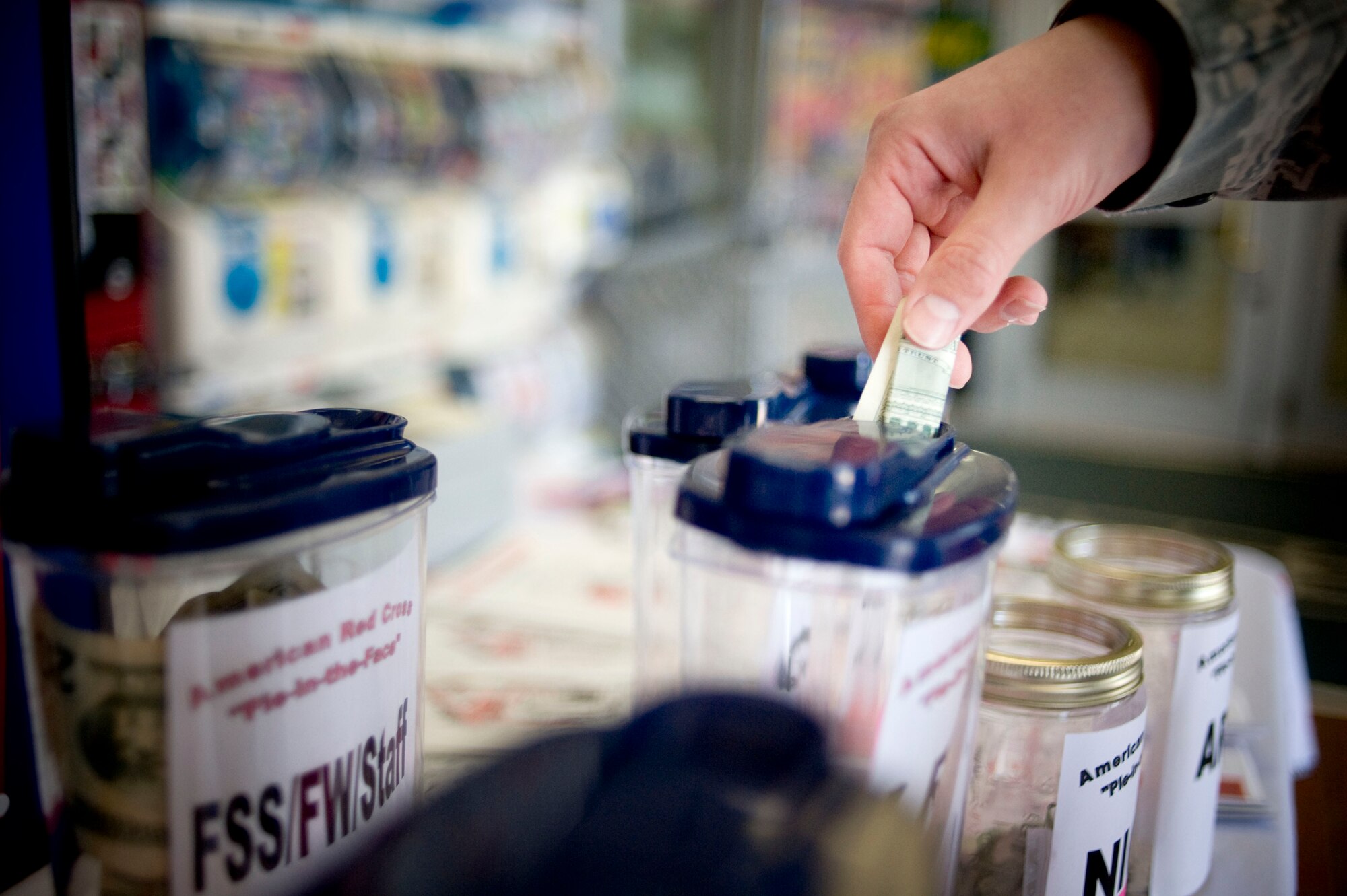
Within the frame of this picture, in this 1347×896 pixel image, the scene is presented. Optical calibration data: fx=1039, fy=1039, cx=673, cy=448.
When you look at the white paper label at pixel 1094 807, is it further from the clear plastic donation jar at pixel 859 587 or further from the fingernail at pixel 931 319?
the fingernail at pixel 931 319

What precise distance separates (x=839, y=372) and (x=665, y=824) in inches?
17.1

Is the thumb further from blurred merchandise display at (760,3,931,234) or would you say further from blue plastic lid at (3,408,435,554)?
blurred merchandise display at (760,3,931,234)

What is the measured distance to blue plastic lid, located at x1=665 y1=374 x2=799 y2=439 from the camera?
1.93 ft

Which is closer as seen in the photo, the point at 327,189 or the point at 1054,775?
the point at 1054,775

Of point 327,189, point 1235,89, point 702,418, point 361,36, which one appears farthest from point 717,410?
point 361,36

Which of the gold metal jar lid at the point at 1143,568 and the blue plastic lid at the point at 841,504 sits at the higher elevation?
the blue plastic lid at the point at 841,504

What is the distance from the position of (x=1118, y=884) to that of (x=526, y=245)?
7.73 ft

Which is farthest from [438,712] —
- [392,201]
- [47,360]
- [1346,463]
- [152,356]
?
[1346,463]

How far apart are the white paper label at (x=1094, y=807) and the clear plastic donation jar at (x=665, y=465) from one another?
Answer: 207 millimetres

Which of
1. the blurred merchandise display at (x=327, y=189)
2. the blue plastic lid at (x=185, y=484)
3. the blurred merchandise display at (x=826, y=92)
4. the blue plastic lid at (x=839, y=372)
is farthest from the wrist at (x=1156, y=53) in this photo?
the blurred merchandise display at (x=826, y=92)

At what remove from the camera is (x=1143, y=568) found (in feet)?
2.34

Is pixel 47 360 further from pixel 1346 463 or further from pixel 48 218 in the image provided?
pixel 1346 463

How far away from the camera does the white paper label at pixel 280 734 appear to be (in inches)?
15.4

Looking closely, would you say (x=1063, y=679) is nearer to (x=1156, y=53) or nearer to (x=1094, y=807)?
(x=1094, y=807)
